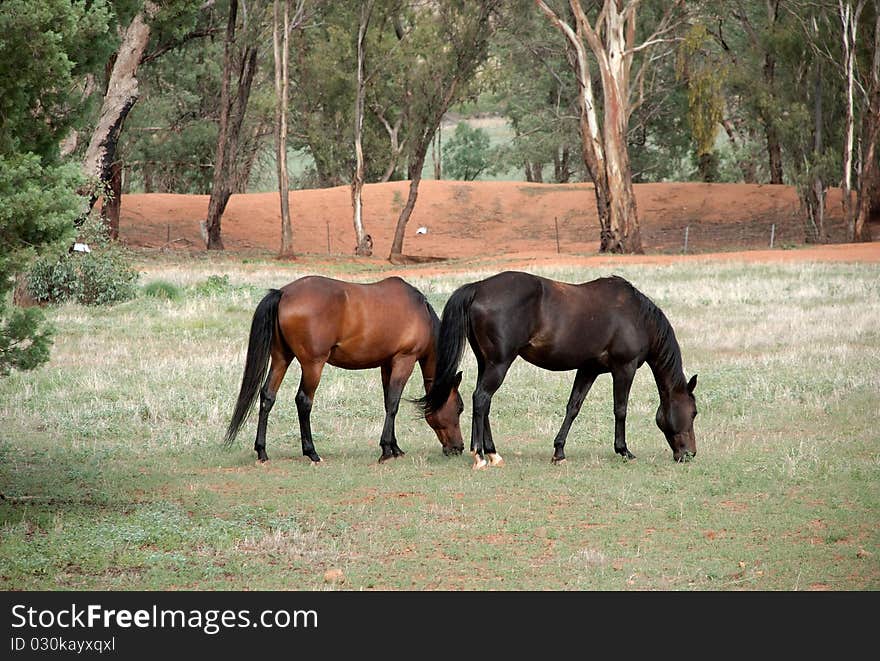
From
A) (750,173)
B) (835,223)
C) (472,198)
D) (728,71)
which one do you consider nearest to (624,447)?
(728,71)

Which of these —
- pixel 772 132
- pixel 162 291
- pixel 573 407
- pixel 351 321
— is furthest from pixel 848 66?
pixel 351 321

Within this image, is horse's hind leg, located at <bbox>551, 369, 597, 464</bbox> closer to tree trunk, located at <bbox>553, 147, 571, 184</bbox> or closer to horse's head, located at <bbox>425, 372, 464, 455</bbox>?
horse's head, located at <bbox>425, 372, 464, 455</bbox>

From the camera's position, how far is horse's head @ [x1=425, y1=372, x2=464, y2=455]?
11.6 m

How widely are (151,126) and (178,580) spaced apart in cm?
4122

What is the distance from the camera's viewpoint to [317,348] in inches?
437

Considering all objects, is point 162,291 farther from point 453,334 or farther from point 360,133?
point 360,133

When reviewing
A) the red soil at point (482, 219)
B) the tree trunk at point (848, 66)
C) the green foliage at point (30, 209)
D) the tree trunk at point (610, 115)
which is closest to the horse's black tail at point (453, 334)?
the green foliage at point (30, 209)

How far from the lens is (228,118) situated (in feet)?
139

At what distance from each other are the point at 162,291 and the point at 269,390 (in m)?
14.2

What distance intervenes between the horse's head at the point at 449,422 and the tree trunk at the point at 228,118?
3061cm

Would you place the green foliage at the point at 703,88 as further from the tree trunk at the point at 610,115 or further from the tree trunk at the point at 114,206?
the tree trunk at the point at 114,206

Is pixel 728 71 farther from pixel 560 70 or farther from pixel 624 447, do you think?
pixel 624 447

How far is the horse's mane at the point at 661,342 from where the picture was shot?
11.5 metres

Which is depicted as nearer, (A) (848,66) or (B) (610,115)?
(B) (610,115)
